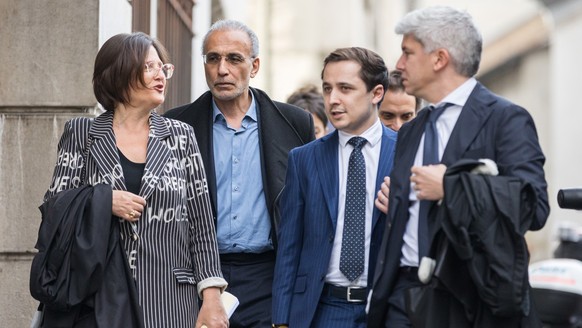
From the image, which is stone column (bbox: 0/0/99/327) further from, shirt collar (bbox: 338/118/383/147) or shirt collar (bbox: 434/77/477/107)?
shirt collar (bbox: 434/77/477/107)

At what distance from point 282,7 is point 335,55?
22.3 metres

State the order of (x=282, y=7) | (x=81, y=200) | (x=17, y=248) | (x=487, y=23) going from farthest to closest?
(x=487, y=23) → (x=282, y=7) → (x=17, y=248) → (x=81, y=200)

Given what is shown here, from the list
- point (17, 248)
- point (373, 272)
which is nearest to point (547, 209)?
point (373, 272)

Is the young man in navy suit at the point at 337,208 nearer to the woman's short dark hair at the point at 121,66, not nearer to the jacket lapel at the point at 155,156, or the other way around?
the jacket lapel at the point at 155,156

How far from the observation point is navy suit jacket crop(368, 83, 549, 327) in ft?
18.9

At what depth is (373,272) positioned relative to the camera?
6.57 meters

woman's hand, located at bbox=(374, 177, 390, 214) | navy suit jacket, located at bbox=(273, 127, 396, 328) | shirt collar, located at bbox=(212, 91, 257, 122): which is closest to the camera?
woman's hand, located at bbox=(374, 177, 390, 214)

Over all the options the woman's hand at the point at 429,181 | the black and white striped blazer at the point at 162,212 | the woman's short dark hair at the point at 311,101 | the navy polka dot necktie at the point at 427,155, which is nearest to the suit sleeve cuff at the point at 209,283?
the black and white striped blazer at the point at 162,212

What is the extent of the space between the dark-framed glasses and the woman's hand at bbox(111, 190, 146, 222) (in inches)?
62.0

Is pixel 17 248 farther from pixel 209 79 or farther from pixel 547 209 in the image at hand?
pixel 547 209

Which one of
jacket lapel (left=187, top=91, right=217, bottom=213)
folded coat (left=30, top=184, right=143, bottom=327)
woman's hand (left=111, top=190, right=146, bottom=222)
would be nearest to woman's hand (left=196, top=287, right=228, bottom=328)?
folded coat (left=30, top=184, right=143, bottom=327)

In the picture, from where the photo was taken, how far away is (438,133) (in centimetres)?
602

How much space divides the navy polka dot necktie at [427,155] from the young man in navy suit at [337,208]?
692mm

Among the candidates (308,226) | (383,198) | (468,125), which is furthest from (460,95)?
(308,226)
